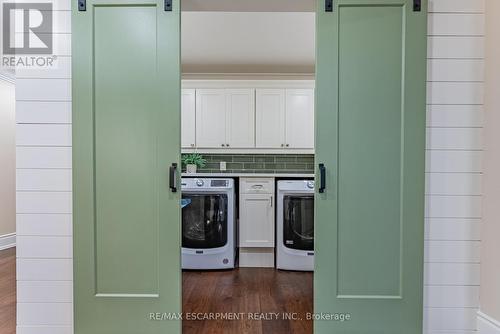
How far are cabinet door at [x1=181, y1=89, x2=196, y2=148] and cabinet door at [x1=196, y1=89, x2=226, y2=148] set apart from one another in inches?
1.9

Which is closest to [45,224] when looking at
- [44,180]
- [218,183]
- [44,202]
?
[44,202]

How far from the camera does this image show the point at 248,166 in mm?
3857

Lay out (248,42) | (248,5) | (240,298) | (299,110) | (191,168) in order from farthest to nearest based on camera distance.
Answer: (191,168), (299,110), (248,42), (240,298), (248,5)

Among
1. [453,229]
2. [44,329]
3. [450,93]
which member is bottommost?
[44,329]

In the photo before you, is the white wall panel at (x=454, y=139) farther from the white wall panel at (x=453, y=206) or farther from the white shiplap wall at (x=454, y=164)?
the white wall panel at (x=453, y=206)

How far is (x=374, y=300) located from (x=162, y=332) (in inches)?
47.4

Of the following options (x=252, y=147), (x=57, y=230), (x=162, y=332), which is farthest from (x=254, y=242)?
(x=57, y=230)

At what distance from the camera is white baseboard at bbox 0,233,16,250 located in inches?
137

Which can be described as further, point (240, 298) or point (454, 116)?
point (240, 298)

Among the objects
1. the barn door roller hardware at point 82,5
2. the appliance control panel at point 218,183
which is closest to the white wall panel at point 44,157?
the barn door roller hardware at point 82,5

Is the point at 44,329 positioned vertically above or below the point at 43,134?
below

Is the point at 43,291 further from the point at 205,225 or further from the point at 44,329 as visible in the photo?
the point at 205,225

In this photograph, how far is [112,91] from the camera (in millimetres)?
1613

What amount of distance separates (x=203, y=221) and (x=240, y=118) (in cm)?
135
